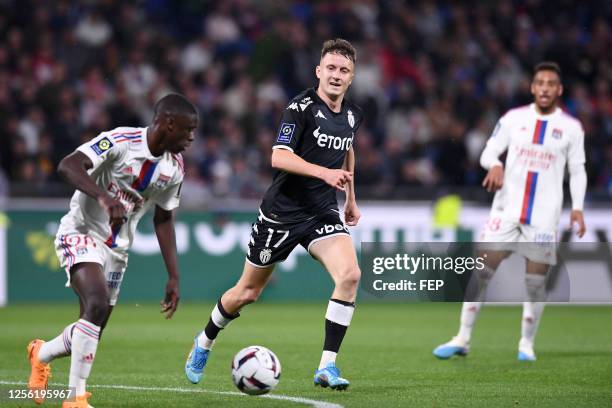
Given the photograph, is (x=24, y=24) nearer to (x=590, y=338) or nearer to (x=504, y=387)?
(x=590, y=338)

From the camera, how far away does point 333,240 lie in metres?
7.21

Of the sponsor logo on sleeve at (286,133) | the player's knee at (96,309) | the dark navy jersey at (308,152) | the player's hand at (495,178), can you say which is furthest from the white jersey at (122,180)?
the player's hand at (495,178)

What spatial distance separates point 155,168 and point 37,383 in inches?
63.2

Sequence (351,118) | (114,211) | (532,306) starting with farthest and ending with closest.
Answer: (532,306), (351,118), (114,211)

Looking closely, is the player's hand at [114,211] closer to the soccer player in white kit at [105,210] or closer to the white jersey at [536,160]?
the soccer player in white kit at [105,210]

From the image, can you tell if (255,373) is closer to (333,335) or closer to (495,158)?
(333,335)

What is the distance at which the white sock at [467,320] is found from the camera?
9.57 meters

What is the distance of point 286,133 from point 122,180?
50.3 inches

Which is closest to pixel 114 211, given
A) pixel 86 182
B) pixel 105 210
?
pixel 86 182

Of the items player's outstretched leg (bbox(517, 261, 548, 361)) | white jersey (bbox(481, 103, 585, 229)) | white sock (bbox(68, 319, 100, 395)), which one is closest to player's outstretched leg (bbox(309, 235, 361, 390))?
white sock (bbox(68, 319, 100, 395))

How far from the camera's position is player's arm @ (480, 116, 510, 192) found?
30.3 feet

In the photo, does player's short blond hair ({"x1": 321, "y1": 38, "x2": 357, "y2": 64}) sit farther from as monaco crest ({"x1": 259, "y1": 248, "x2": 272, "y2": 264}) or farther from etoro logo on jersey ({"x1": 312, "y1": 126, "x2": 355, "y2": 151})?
as monaco crest ({"x1": 259, "y1": 248, "x2": 272, "y2": 264})

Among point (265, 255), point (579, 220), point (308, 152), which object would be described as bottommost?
point (265, 255)

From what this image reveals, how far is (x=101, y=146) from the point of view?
6.27m
